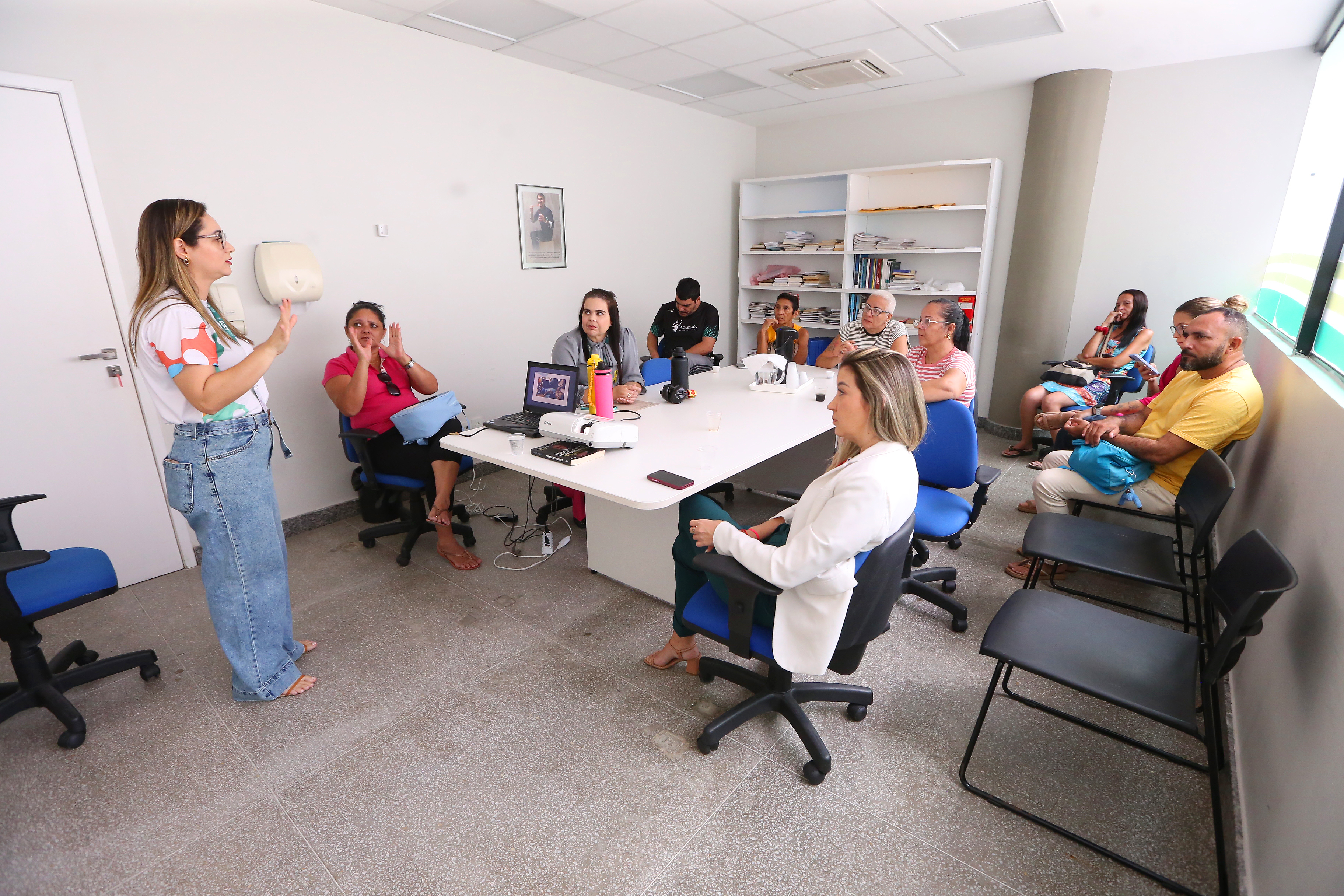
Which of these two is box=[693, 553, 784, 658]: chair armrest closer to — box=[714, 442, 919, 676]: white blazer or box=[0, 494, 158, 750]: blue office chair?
box=[714, 442, 919, 676]: white blazer

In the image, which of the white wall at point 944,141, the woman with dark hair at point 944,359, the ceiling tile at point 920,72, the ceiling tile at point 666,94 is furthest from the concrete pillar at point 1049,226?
the ceiling tile at point 666,94

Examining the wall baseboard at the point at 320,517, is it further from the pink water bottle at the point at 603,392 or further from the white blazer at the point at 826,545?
the white blazer at the point at 826,545

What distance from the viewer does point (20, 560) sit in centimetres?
174

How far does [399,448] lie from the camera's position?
3137 millimetres

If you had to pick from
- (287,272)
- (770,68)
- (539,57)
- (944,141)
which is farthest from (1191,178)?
(287,272)

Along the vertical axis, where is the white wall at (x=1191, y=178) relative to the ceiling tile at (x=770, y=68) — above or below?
below

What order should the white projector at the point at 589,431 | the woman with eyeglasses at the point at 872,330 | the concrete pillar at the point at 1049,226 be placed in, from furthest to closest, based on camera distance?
the concrete pillar at the point at 1049,226, the woman with eyeglasses at the point at 872,330, the white projector at the point at 589,431

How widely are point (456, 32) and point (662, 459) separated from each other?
300 centimetres

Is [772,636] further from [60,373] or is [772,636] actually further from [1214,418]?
[60,373]

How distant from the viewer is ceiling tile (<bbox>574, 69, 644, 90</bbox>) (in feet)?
14.2

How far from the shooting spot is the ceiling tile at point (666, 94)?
4.76 meters

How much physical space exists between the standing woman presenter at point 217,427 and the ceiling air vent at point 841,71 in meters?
3.77

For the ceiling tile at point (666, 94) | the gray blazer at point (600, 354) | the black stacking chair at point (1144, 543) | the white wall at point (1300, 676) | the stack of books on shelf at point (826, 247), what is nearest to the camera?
the white wall at point (1300, 676)

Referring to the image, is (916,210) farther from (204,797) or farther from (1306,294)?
(204,797)
